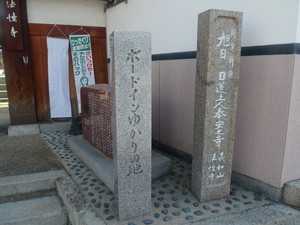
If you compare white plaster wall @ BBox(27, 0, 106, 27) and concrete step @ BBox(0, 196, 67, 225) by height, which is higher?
white plaster wall @ BBox(27, 0, 106, 27)

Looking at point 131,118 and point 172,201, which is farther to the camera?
point 172,201

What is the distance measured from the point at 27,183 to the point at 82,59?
4.06 m

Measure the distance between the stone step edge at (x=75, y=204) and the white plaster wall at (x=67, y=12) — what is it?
462 centimetres

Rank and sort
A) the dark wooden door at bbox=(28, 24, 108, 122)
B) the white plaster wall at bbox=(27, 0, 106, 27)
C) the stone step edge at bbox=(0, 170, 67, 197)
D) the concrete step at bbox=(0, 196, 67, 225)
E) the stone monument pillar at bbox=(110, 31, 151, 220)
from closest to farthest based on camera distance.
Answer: the stone monument pillar at bbox=(110, 31, 151, 220) → the concrete step at bbox=(0, 196, 67, 225) → the stone step edge at bbox=(0, 170, 67, 197) → the white plaster wall at bbox=(27, 0, 106, 27) → the dark wooden door at bbox=(28, 24, 108, 122)

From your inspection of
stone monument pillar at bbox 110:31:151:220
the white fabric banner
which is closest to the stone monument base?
stone monument pillar at bbox 110:31:151:220

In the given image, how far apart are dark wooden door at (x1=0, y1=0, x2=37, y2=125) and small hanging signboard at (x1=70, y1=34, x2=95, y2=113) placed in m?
1.15

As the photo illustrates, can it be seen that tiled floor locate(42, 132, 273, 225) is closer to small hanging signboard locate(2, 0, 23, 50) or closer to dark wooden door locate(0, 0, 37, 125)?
dark wooden door locate(0, 0, 37, 125)

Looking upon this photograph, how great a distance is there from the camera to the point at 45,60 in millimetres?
6590

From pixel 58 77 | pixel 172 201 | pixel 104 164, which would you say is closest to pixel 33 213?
pixel 104 164

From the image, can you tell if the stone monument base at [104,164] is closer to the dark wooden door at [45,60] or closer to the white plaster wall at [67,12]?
the dark wooden door at [45,60]

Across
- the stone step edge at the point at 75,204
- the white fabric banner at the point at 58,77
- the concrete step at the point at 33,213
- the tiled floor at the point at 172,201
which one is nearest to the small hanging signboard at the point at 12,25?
the white fabric banner at the point at 58,77

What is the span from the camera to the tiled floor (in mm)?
2789

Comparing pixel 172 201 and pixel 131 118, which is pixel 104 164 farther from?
pixel 131 118

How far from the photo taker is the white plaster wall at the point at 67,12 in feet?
20.7
